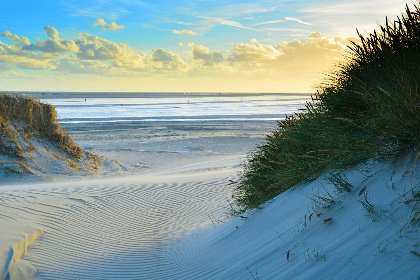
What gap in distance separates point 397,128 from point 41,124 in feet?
37.4

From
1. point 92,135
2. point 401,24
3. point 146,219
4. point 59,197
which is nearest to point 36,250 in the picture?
point 146,219

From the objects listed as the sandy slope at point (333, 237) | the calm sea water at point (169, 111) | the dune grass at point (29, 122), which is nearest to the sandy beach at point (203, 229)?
the sandy slope at point (333, 237)

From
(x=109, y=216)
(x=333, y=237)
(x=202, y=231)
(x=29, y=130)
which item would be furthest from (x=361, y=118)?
(x=29, y=130)

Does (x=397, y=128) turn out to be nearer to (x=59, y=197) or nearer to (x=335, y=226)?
(x=335, y=226)

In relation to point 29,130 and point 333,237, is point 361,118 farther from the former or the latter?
point 29,130

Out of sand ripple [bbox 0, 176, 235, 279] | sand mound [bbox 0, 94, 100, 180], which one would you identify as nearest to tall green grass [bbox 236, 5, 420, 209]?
sand ripple [bbox 0, 176, 235, 279]

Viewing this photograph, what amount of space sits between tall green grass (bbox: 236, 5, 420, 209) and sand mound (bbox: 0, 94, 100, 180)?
287 inches

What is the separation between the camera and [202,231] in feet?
19.5

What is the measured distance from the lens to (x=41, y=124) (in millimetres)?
12070

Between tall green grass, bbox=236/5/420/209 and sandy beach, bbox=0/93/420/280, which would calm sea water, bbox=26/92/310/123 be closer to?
tall green grass, bbox=236/5/420/209

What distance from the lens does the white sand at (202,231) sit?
2504mm

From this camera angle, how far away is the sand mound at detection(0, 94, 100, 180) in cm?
1084

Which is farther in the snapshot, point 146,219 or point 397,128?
point 146,219

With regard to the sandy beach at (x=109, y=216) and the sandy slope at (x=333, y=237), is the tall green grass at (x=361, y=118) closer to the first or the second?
the sandy slope at (x=333, y=237)
